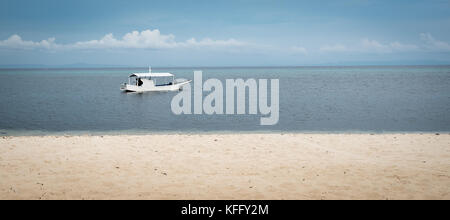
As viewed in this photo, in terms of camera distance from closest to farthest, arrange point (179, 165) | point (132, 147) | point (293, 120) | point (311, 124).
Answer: point (179, 165), point (132, 147), point (311, 124), point (293, 120)

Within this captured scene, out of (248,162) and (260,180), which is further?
(248,162)

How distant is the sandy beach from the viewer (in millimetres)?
8922

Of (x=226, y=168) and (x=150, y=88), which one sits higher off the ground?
(x=150, y=88)

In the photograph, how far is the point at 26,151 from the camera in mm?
13766

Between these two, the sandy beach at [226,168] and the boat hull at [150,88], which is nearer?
the sandy beach at [226,168]

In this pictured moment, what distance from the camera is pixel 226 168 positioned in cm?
1123

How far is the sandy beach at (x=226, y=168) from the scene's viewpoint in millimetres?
8922

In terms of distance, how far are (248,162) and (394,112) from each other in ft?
93.3

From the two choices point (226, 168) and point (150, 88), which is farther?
point (150, 88)

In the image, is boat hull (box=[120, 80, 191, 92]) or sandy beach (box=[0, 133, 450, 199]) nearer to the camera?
sandy beach (box=[0, 133, 450, 199])

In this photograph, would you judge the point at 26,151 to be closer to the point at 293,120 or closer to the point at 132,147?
the point at 132,147

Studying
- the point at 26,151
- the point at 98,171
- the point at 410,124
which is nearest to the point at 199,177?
the point at 98,171
